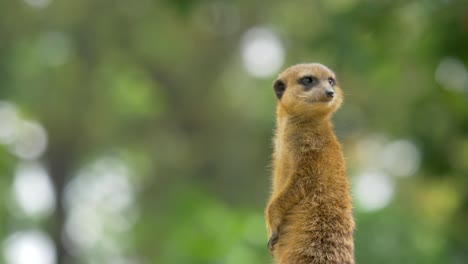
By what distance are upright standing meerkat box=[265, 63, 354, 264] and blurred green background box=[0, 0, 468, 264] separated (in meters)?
9.54

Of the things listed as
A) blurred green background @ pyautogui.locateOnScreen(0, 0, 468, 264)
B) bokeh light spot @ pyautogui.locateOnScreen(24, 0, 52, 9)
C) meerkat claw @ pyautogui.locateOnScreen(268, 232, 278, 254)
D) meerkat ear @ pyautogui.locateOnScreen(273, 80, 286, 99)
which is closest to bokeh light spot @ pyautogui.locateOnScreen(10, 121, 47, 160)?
blurred green background @ pyautogui.locateOnScreen(0, 0, 468, 264)

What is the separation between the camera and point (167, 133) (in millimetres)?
32844

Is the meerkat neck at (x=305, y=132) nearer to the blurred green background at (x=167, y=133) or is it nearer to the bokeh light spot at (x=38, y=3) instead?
the blurred green background at (x=167, y=133)

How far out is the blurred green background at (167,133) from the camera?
18469mm

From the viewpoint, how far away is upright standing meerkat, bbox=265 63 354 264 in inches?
185

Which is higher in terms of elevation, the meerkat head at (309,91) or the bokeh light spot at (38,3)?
the bokeh light spot at (38,3)

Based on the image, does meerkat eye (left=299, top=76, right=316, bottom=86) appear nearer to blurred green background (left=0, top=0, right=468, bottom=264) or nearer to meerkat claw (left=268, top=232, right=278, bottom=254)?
meerkat claw (left=268, top=232, right=278, bottom=254)

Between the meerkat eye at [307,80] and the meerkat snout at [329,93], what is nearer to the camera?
the meerkat snout at [329,93]

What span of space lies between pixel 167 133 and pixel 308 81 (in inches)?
1083

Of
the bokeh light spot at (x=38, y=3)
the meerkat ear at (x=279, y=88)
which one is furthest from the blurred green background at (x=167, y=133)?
the meerkat ear at (x=279, y=88)

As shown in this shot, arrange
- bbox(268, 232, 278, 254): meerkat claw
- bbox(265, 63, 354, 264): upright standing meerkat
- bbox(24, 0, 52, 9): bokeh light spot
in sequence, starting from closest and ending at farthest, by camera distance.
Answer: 1. bbox(265, 63, 354, 264): upright standing meerkat
2. bbox(268, 232, 278, 254): meerkat claw
3. bbox(24, 0, 52, 9): bokeh light spot

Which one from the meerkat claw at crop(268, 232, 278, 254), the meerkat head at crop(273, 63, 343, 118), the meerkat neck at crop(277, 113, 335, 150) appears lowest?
the meerkat claw at crop(268, 232, 278, 254)

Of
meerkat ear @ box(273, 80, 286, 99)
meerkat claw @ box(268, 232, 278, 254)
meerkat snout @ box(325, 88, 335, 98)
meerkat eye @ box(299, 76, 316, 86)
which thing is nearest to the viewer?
meerkat claw @ box(268, 232, 278, 254)

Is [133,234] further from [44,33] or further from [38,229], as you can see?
[44,33]
